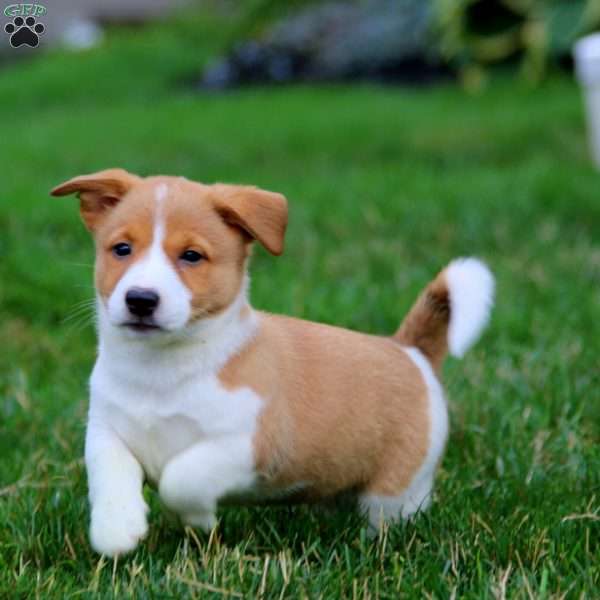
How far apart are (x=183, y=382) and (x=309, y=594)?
0.58 m

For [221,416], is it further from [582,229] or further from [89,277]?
[582,229]

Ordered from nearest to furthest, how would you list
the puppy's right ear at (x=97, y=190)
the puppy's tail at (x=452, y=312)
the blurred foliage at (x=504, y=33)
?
the puppy's right ear at (x=97, y=190), the puppy's tail at (x=452, y=312), the blurred foliage at (x=504, y=33)

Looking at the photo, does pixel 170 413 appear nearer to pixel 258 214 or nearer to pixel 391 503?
pixel 258 214

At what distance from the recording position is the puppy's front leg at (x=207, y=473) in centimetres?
288

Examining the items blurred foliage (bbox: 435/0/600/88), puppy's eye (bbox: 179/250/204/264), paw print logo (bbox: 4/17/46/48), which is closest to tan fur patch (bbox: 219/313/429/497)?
puppy's eye (bbox: 179/250/204/264)

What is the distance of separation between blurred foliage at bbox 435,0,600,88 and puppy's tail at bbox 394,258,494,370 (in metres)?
8.07

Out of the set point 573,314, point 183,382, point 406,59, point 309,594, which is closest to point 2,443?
point 183,382

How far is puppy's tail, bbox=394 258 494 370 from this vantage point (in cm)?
336

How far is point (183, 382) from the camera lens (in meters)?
2.96

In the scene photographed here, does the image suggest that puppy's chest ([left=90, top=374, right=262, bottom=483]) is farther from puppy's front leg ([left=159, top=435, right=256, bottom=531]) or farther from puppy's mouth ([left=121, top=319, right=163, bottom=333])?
puppy's mouth ([left=121, top=319, right=163, bottom=333])

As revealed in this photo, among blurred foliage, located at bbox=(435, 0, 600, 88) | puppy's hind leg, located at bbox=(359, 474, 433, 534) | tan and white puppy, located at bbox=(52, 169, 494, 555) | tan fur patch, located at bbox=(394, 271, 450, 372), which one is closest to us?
tan and white puppy, located at bbox=(52, 169, 494, 555)

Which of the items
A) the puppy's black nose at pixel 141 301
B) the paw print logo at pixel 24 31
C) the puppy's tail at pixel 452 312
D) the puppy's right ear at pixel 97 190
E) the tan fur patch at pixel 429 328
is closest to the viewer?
the puppy's black nose at pixel 141 301

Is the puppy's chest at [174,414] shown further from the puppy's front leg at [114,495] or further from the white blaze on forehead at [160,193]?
the white blaze on forehead at [160,193]

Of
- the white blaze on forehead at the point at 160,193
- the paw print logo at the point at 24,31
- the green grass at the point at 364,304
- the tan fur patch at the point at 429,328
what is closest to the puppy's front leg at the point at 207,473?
the green grass at the point at 364,304
